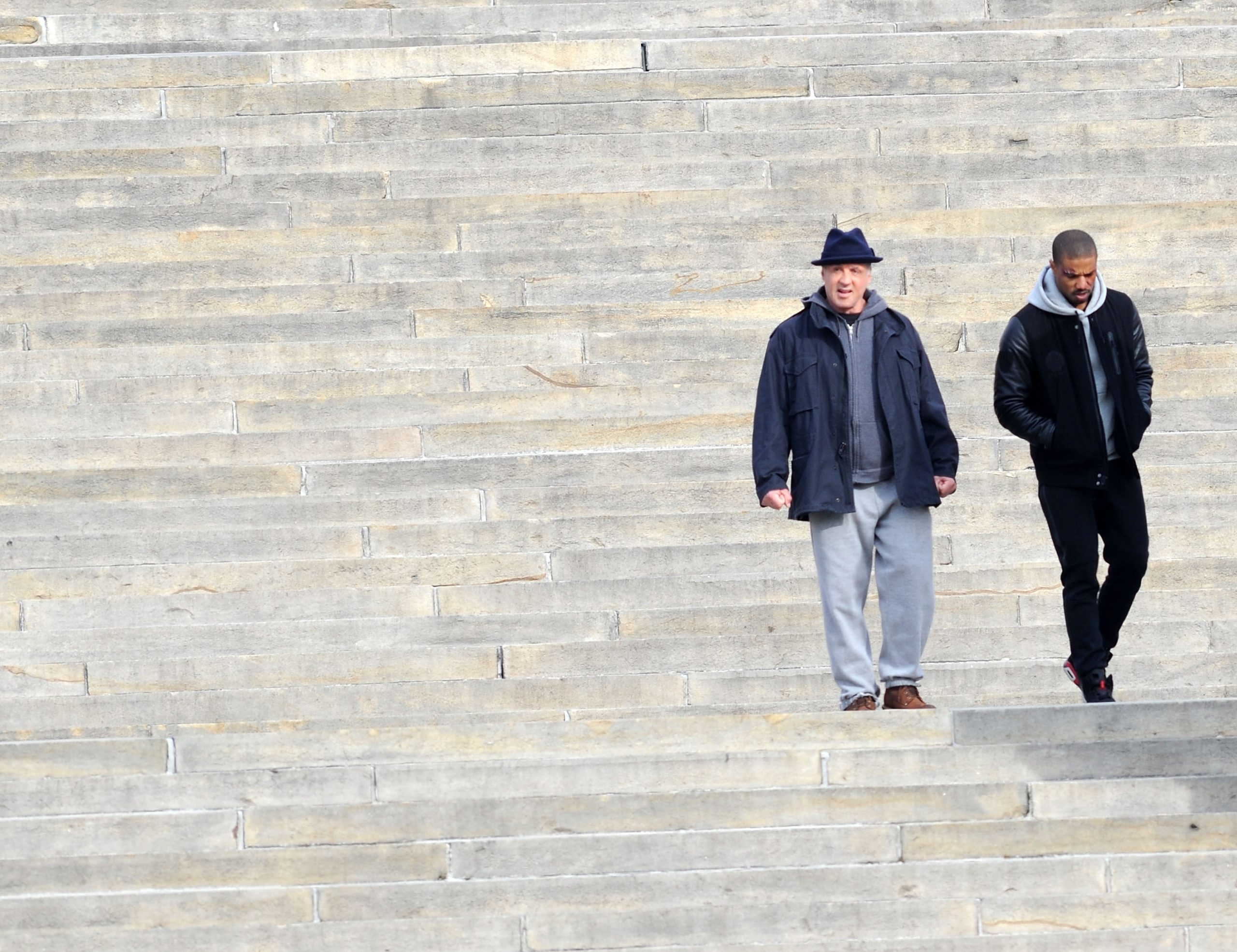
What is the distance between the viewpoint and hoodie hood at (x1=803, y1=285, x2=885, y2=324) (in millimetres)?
6746

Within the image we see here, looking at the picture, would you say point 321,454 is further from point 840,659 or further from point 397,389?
point 840,659

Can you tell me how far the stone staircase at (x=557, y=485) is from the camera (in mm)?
6129

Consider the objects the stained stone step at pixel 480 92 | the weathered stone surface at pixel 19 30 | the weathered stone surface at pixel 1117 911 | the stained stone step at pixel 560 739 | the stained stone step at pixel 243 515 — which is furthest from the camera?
the weathered stone surface at pixel 19 30

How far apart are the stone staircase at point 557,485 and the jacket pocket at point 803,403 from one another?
3.14 feet

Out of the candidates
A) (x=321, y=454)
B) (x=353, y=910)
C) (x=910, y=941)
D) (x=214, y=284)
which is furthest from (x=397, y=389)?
(x=910, y=941)

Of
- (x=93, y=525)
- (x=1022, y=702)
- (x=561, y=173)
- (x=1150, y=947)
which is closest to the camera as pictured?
(x=1150, y=947)

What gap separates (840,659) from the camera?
663cm

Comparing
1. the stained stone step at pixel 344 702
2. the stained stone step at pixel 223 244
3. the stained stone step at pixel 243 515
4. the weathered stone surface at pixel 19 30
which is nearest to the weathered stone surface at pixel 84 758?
the stained stone step at pixel 344 702

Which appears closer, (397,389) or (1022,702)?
(1022,702)

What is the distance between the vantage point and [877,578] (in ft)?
22.1

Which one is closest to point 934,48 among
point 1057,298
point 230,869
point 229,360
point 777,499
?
point 229,360

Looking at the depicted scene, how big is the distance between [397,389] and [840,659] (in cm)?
307

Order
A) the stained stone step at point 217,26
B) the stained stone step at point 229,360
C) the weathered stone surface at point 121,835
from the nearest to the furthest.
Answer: the weathered stone surface at point 121,835 → the stained stone step at point 229,360 → the stained stone step at point 217,26

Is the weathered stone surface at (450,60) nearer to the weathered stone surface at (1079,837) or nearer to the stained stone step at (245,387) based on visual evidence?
the stained stone step at (245,387)
